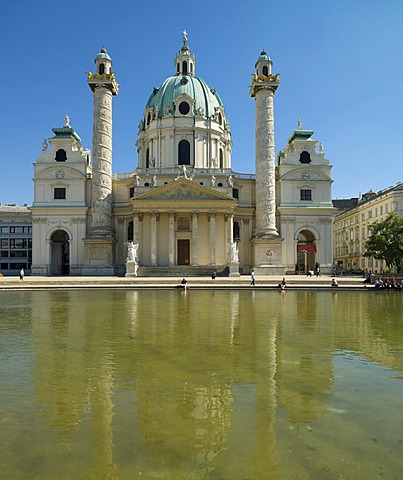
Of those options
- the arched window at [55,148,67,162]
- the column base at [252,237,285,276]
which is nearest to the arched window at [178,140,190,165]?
the arched window at [55,148,67,162]

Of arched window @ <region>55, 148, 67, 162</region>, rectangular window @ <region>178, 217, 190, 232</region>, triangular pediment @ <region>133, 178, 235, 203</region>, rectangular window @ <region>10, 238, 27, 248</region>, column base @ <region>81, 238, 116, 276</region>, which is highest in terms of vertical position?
arched window @ <region>55, 148, 67, 162</region>

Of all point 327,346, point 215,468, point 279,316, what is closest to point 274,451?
point 215,468

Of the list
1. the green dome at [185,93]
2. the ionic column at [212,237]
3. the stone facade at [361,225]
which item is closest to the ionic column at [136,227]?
the ionic column at [212,237]

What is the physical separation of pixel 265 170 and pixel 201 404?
152 ft

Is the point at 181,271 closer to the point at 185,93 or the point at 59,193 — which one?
the point at 59,193

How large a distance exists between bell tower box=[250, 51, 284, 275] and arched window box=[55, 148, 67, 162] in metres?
24.8

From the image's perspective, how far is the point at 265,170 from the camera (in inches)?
1996

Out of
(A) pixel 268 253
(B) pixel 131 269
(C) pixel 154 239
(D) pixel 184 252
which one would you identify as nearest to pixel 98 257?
(C) pixel 154 239

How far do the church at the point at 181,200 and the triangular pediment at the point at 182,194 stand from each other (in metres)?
0.12

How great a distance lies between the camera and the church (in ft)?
164

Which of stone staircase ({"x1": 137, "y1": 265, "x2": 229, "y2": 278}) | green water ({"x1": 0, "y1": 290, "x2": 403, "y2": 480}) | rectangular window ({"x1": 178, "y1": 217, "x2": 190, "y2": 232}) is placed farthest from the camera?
rectangular window ({"x1": 178, "y1": 217, "x2": 190, "y2": 232})

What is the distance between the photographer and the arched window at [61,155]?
5447cm

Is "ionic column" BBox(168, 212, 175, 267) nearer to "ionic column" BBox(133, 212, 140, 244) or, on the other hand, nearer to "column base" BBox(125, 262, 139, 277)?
"ionic column" BBox(133, 212, 140, 244)

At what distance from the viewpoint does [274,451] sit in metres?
4.83
